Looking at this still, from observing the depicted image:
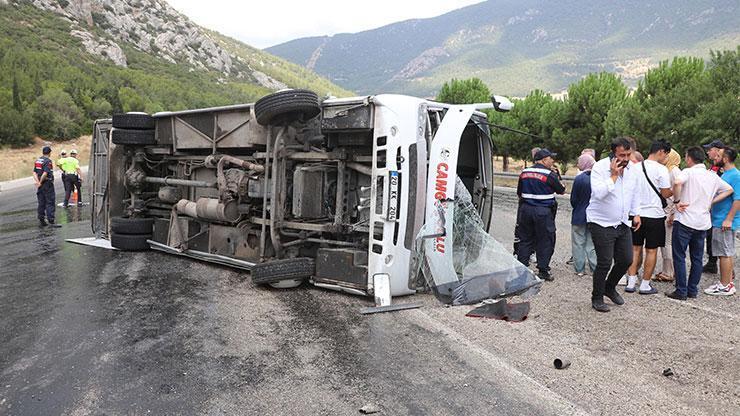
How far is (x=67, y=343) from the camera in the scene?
4.09 metres

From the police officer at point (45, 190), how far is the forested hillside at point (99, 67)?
102ft

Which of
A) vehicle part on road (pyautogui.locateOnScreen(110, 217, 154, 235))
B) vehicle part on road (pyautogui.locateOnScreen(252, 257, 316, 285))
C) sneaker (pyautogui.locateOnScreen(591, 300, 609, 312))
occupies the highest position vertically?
vehicle part on road (pyautogui.locateOnScreen(110, 217, 154, 235))

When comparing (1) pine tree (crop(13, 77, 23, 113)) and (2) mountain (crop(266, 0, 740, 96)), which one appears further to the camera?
(2) mountain (crop(266, 0, 740, 96))

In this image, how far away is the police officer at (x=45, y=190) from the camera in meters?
10.2

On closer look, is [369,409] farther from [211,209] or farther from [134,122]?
[134,122]

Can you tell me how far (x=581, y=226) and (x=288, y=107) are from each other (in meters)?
3.83

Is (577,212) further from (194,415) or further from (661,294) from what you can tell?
(194,415)

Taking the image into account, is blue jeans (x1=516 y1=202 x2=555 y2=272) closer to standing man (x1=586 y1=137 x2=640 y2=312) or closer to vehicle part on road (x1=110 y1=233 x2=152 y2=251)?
standing man (x1=586 y1=137 x2=640 y2=312)

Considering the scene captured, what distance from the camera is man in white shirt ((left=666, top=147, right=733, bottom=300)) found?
18.2 feet

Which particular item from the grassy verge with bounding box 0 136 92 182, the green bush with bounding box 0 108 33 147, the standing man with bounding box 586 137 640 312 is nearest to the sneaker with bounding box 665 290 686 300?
the standing man with bounding box 586 137 640 312

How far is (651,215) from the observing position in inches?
228

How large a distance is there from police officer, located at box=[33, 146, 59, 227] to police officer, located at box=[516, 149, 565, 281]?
8665 millimetres

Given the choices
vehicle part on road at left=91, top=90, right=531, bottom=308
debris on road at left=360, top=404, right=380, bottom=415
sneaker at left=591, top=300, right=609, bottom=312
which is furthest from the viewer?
vehicle part on road at left=91, top=90, right=531, bottom=308

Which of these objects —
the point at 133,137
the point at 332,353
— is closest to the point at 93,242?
the point at 133,137
